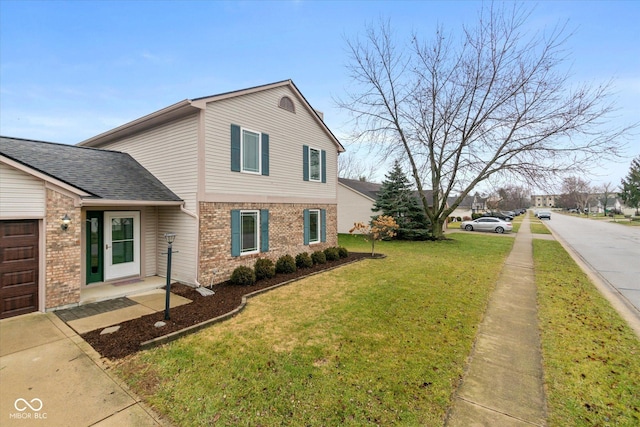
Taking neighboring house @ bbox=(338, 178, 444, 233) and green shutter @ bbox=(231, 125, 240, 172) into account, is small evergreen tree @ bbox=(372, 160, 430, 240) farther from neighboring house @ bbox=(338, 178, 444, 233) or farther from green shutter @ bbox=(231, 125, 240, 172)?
green shutter @ bbox=(231, 125, 240, 172)

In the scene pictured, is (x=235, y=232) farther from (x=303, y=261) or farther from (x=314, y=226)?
(x=314, y=226)

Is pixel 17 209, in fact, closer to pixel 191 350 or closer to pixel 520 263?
pixel 191 350

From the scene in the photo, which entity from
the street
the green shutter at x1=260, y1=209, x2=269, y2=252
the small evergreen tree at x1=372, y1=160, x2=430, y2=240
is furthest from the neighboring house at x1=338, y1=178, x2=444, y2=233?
the green shutter at x1=260, y1=209, x2=269, y2=252

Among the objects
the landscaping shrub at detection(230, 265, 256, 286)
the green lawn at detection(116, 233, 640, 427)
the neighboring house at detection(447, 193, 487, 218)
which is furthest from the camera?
the neighboring house at detection(447, 193, 487, 218)

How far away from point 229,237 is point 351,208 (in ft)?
58.9

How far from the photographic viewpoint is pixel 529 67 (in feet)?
54.1

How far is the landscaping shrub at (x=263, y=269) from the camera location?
9281 millimetres

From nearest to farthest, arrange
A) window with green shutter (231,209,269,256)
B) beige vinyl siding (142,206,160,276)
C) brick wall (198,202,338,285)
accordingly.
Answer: brick wall (198,202,338,285) → window with green shutter (231,209,269,256) → beige vinyl siding (142,206,160,276)

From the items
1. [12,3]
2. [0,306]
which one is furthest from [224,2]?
[0,306]

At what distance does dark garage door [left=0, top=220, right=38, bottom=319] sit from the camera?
19.7 ft

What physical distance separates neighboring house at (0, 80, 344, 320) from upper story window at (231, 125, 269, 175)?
4 cm

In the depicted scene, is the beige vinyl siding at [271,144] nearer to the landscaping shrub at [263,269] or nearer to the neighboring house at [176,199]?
the neighboring house at [176,199]

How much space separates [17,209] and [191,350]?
5.28 meters

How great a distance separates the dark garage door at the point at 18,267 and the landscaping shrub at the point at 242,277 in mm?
4472
